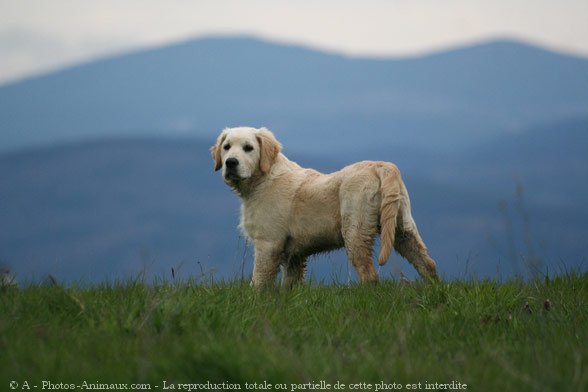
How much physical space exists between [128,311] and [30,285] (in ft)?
4.33

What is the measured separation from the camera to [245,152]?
27.3ft

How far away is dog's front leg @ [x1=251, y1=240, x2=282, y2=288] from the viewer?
26.4ft

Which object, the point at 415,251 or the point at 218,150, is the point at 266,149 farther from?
the point at 415,251

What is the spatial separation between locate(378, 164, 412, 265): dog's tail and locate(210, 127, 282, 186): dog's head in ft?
4.28

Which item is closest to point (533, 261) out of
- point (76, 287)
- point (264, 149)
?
point (76, 287)

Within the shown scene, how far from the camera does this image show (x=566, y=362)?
14.5 ft


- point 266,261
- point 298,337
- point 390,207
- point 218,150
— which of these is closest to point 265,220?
point 266,261

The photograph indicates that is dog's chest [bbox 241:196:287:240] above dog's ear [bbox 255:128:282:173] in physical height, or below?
below

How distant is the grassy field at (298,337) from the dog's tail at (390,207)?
0.43 meters

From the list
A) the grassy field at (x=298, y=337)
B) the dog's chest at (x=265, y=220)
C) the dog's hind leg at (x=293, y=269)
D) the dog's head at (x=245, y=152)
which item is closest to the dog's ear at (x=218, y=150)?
the dog's head at (x=245, y=152)

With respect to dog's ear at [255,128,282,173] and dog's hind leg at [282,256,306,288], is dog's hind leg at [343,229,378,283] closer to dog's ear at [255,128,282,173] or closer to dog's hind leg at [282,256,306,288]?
dog's hind leg at [282,256,306,288]

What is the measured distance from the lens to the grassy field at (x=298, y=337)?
417 cm

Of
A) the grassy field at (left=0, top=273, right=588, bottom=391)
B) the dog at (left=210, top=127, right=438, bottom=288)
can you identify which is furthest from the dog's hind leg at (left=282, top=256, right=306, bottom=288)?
the grassy field at (left=0, top=273, right=588, bottom=391)

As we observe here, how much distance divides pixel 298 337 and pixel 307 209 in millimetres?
2918
